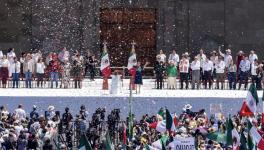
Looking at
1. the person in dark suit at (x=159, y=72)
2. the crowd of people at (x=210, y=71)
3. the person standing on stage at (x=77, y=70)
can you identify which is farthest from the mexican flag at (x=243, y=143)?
the person standing on stage at (x=77, y=70)

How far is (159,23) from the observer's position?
5838cm

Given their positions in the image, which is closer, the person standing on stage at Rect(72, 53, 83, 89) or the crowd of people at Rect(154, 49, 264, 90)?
the crowd of people at Rect(154, 49, 264, 90)

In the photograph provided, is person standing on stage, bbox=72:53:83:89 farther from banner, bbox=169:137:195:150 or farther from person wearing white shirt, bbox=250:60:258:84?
banner, bbox=169:137:195:150

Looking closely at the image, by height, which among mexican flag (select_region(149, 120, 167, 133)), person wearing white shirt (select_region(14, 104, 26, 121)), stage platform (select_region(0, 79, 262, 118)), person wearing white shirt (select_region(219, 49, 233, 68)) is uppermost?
person wearing white shirt (select_region(219, 49, 233, 68))

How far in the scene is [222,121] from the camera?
42.4 meters

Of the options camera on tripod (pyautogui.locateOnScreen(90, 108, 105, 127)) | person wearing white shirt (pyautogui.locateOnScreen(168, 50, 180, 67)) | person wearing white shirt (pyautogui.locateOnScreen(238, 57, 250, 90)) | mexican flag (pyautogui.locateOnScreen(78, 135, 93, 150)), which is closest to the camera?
mexican flag (pyautogui.locateOnScreen(78, 135, 93, 150))

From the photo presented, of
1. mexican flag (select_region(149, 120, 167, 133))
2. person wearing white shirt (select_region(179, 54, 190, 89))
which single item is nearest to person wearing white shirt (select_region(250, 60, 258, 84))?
person wearing white shirt (select_region(179, 54, 190, 89))

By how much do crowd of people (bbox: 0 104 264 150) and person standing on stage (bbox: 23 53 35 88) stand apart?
5.30 meters

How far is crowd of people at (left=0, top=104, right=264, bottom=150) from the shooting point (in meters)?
37.2

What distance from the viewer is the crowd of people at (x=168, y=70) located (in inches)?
2024

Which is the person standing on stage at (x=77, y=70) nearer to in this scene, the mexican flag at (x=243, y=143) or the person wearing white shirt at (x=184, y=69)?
the person wearing white shirt at (x=184, y=69)

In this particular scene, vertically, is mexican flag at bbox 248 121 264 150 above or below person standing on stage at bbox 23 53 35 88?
below

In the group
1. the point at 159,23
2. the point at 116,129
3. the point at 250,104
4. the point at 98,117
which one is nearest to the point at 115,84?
the point at 98,117

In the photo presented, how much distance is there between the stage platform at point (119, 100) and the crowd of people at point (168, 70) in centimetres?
96
